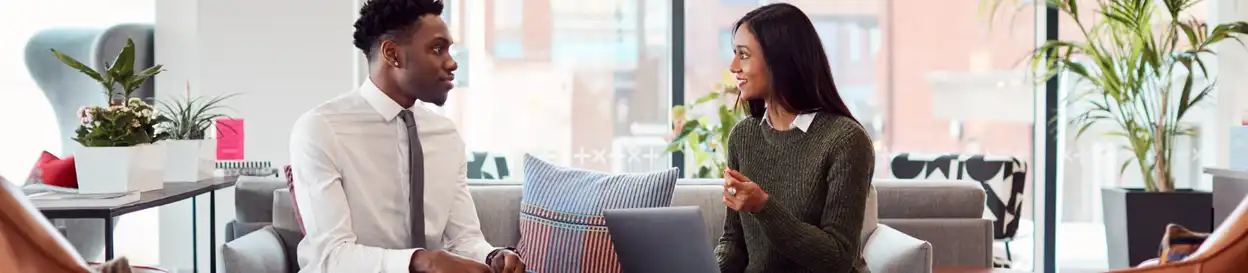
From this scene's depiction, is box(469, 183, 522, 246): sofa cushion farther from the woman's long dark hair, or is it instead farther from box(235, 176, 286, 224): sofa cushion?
the woman's long dark hair

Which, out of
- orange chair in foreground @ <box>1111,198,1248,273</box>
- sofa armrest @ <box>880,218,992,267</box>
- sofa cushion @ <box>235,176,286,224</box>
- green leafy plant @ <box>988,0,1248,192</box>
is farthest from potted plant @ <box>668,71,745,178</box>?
orange chair in foreground @ <box>1111,198,1248,273</box>

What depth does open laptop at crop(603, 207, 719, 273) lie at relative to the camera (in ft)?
7.11

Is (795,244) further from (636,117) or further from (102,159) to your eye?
(636,117)

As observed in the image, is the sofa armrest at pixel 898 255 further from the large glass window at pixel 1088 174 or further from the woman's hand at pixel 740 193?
the large glass window at pixel 1088 174

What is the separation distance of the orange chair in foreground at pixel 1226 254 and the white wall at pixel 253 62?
13.1ft

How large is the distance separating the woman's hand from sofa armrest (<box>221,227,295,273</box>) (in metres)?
1.20

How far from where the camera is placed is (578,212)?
2.87m

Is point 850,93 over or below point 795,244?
over

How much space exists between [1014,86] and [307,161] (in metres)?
4.21

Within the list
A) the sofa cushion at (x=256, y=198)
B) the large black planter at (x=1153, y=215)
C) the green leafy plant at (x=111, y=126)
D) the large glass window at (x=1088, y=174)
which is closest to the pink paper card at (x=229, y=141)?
the sofa cushion at (x=256, y=198)

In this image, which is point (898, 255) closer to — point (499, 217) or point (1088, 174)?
point (499, 217)

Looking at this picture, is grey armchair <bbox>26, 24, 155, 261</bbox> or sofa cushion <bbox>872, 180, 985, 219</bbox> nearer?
sofa cushion <bbox>872, 180, 985, 219</bbox>

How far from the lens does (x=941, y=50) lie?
5.45m

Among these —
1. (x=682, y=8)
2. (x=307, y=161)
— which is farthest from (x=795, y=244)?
(x=682, y=8)
